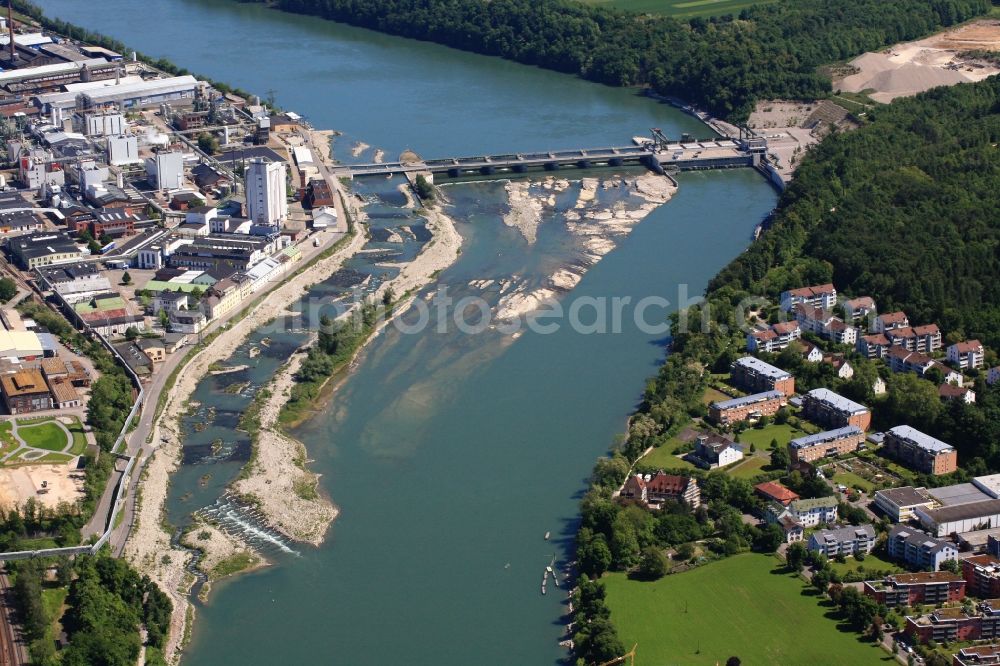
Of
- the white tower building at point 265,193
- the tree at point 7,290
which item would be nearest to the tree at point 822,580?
the tree at point 7,290

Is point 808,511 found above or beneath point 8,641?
above

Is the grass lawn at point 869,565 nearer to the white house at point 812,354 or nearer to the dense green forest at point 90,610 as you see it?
the white house at point 812,354

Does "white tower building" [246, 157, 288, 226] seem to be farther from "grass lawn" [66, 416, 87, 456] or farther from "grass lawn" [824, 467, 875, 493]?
"grass lawn" [824, 467, 875, 493]

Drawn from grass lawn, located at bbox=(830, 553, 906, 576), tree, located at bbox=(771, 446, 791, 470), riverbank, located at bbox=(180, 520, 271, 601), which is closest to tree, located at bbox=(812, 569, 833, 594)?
grass lawn, located at bbox=(830, 553, 906, 576)

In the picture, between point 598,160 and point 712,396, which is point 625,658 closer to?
point 712,396

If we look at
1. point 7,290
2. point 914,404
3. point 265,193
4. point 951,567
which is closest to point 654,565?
point 951,567

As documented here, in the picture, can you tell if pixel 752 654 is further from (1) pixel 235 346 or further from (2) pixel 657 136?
(2) pixel 657 136

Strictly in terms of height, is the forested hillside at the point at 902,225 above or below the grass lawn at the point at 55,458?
above

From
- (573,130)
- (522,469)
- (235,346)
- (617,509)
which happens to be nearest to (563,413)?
(522,469)
